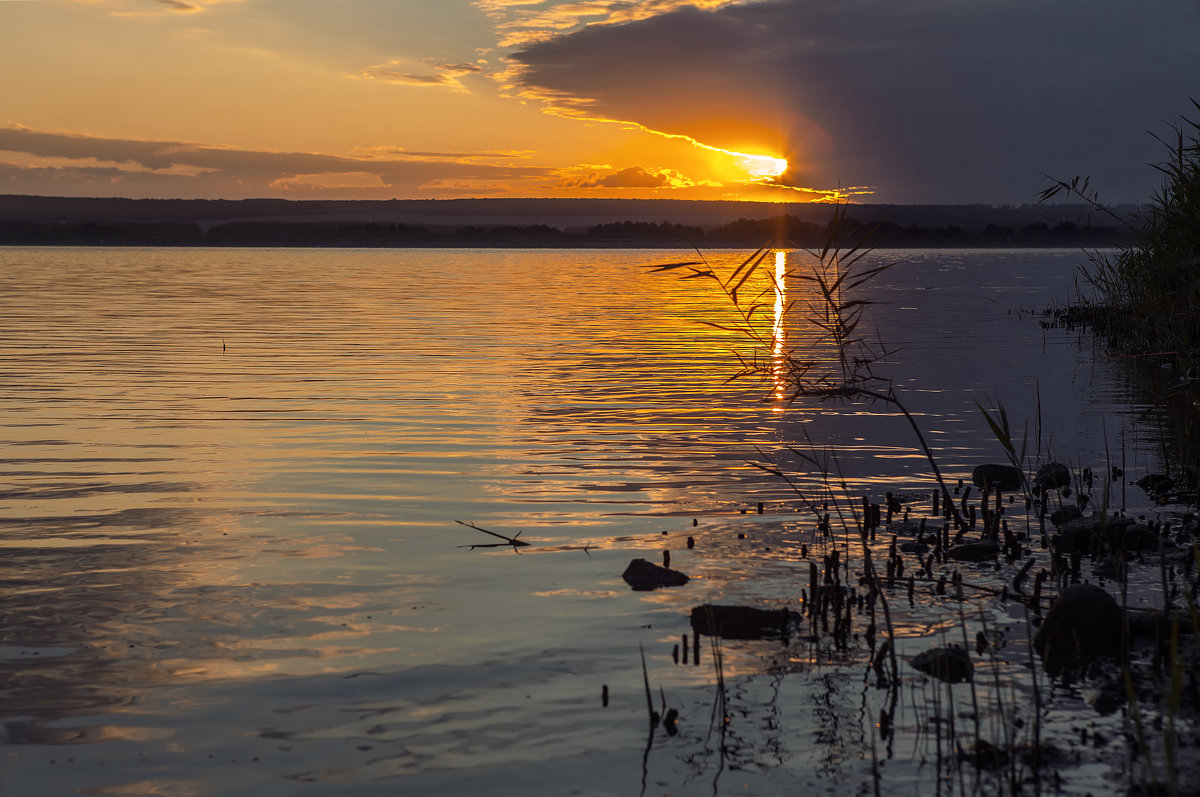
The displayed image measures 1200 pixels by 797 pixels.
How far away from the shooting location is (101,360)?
2605cm

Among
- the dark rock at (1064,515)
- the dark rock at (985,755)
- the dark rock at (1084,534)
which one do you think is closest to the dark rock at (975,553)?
the dark rock at (1084,534)

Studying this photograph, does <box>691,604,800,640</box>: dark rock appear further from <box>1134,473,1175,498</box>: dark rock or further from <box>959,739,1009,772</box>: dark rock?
<box>1134,473,1175,498</box>: dark rock

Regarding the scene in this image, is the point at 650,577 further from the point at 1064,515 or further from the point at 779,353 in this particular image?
the point at 779,353

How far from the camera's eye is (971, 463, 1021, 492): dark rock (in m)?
13.0

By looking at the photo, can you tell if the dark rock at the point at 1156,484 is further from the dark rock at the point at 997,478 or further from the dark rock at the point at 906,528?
the dark rock at the point at 906,528

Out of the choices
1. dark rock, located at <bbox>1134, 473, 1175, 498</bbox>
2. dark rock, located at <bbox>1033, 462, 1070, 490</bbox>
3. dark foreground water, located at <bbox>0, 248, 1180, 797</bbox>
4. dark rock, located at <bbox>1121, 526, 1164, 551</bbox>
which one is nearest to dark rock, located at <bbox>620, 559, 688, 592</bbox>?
dark foreground water, located at <bbox>0, 248, 1180, 797</bbox>

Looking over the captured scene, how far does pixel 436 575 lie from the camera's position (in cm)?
958

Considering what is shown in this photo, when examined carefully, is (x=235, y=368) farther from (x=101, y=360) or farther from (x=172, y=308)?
(x=172, y=308)

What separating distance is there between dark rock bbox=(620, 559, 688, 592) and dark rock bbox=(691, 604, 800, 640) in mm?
909

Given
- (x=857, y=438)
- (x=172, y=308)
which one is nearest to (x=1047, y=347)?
(x=857, y=438)

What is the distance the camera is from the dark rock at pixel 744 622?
7969mm

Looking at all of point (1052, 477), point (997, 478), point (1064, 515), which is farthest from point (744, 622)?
point (1052, 477)

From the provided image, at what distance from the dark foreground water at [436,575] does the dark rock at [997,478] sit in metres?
0.74

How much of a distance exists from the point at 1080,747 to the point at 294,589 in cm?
612
